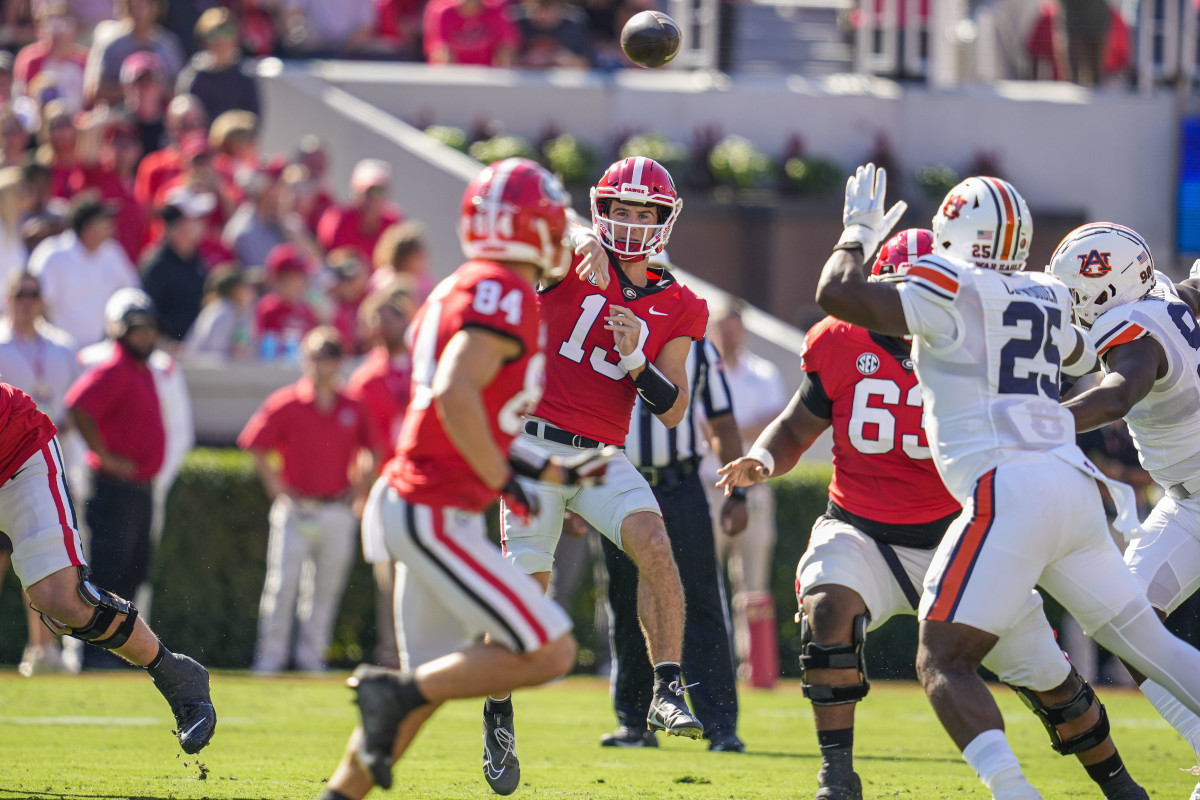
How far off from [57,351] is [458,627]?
A: 6.57 m

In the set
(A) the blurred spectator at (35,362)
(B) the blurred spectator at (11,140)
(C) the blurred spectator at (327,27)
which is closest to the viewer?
(A) the blurred spectator at (35,362)

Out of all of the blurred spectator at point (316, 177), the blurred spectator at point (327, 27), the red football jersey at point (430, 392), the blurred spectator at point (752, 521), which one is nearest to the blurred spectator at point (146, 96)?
the blurred spectator at point (316, 177)

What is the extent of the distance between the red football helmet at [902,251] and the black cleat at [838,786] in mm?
1892

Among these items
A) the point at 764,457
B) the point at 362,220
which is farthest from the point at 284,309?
the point at 764,457

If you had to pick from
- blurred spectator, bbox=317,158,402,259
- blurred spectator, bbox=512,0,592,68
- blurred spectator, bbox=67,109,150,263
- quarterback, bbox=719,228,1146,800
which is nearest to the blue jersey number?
quarterback, bbox=719,228,1146,800

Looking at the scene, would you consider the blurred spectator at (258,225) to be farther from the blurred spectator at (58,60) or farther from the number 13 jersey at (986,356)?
the number 13 jersey at (986,356)

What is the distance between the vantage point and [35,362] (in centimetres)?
1088

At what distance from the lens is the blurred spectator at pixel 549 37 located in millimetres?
16828

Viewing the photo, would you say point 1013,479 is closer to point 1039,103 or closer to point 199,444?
point 199,444

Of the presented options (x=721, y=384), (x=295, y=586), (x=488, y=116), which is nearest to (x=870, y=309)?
(x=721, y=384)

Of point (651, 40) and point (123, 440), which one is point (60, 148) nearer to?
point (123, 440)

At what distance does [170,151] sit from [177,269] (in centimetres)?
171

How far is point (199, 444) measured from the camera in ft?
42.1

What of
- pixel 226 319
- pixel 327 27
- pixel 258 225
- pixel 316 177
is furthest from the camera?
pixel 327 27
